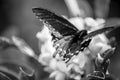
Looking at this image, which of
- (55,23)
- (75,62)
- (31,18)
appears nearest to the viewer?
(55,23)

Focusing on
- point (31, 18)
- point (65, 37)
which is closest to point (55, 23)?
point (65, 37)

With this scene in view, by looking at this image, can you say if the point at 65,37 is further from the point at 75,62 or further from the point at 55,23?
the point at 75,62

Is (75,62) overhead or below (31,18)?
below

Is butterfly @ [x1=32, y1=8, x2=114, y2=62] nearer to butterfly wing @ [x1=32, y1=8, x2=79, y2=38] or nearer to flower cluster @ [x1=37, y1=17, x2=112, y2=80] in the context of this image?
butterfly wing @ [x1=32, y1=8, x2=79, y2=38]

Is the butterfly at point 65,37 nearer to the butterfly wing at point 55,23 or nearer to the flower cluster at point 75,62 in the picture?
the butterfly wing at point 55,23

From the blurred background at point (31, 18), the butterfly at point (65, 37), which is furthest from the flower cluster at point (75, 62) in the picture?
the butterfly at point (65, 37)

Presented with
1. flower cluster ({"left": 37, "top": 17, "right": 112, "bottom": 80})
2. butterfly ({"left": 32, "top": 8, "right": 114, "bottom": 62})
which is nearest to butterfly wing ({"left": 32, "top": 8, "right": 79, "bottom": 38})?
butterfly ({"left": 32, "top": 8, "right": 114, "bottom": 62})

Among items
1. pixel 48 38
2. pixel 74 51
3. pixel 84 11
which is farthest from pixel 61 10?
pixel 74 51
